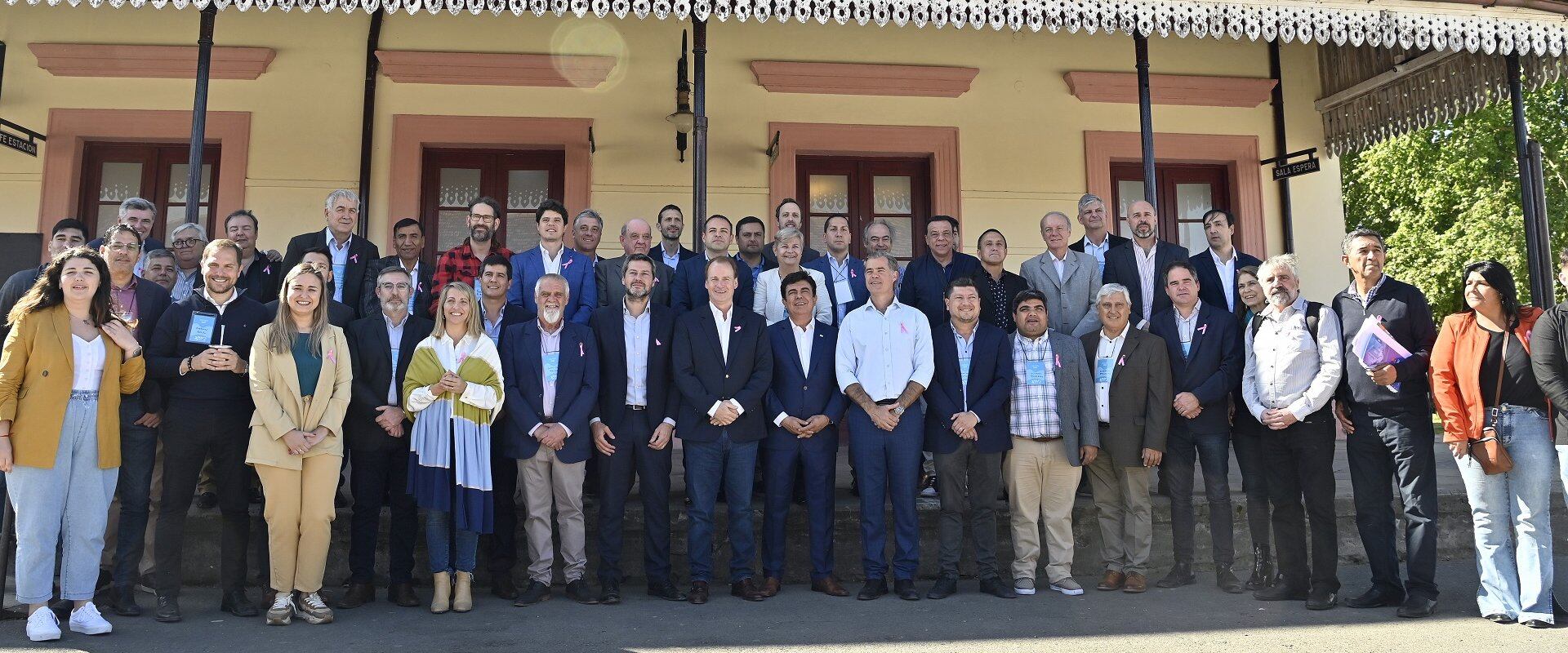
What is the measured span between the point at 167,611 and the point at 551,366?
1926 millimetres

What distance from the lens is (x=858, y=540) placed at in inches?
212

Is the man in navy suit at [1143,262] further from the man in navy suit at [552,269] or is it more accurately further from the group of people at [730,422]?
the man in navy suit at [552,269]

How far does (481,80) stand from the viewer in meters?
7.87

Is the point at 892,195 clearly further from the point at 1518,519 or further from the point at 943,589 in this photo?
the point at 1518,519

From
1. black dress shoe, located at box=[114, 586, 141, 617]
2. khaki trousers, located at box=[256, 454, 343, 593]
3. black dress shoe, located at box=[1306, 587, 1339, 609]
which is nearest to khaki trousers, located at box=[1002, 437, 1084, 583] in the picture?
black dress shoe, located at box=[1306, 587, 1339, 609]

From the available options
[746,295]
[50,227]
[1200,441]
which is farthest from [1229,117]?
[50,227]

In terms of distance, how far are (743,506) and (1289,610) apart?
257 centimetres

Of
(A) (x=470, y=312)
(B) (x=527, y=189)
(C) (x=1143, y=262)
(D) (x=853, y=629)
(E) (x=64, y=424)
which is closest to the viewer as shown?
(E) (x=64, y=424)

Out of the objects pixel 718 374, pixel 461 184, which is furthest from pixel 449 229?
pixel 718 374

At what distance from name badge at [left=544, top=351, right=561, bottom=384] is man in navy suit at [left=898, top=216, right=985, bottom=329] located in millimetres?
Result: 1958

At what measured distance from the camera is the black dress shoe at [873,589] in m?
4.91

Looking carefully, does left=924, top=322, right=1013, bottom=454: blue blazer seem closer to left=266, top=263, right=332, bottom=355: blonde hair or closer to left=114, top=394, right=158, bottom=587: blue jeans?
left=266, top=263, right=332, bottom=355: blonde hair

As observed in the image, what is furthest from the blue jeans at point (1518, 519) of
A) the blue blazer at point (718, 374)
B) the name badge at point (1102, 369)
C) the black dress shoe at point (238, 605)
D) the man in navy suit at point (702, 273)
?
the black dress shoe at point (238, 605)

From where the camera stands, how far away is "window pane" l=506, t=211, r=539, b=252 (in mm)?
7949
